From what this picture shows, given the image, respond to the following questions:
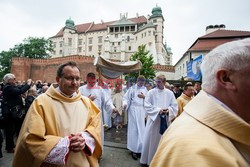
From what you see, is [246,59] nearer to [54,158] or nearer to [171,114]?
[54,158]

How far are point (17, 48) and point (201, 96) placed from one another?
60789mm

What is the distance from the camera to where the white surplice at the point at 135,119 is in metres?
5.01

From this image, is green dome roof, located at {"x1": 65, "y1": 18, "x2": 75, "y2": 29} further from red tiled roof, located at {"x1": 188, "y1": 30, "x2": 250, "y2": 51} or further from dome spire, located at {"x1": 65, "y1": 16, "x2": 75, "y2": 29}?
red tiled roof, located at {"x1": 188, "y1": 30, "x2": 250, "y2": 51}

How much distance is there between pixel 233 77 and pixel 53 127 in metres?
1.95

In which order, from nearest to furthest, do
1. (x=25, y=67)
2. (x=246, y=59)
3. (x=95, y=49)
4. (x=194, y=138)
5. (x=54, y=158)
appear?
(x=194, y=138), (x=246, y=59), (x=54, y=158), (x=25, y=67), (x=95, y=49)

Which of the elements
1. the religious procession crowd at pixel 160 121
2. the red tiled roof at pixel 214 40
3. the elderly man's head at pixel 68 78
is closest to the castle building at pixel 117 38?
the red tiled roof at pixel 214 40

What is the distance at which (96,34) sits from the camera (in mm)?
63906

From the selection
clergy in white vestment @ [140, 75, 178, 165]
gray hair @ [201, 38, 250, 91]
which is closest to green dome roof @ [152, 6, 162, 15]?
clergy in white vestment @ [140, 75, 178, 165]

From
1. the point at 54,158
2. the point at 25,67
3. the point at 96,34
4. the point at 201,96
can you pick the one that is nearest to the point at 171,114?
the point at 54,158

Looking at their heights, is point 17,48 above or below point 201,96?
above

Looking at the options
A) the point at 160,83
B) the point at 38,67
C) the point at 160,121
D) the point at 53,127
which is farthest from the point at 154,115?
the point at 38,67

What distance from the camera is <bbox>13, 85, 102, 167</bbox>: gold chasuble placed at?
1.88m

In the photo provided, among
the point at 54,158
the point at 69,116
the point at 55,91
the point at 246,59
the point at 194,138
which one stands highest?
the point at 246,59

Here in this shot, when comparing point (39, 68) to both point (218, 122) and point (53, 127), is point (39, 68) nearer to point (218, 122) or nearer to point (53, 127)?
point (53, 127)
